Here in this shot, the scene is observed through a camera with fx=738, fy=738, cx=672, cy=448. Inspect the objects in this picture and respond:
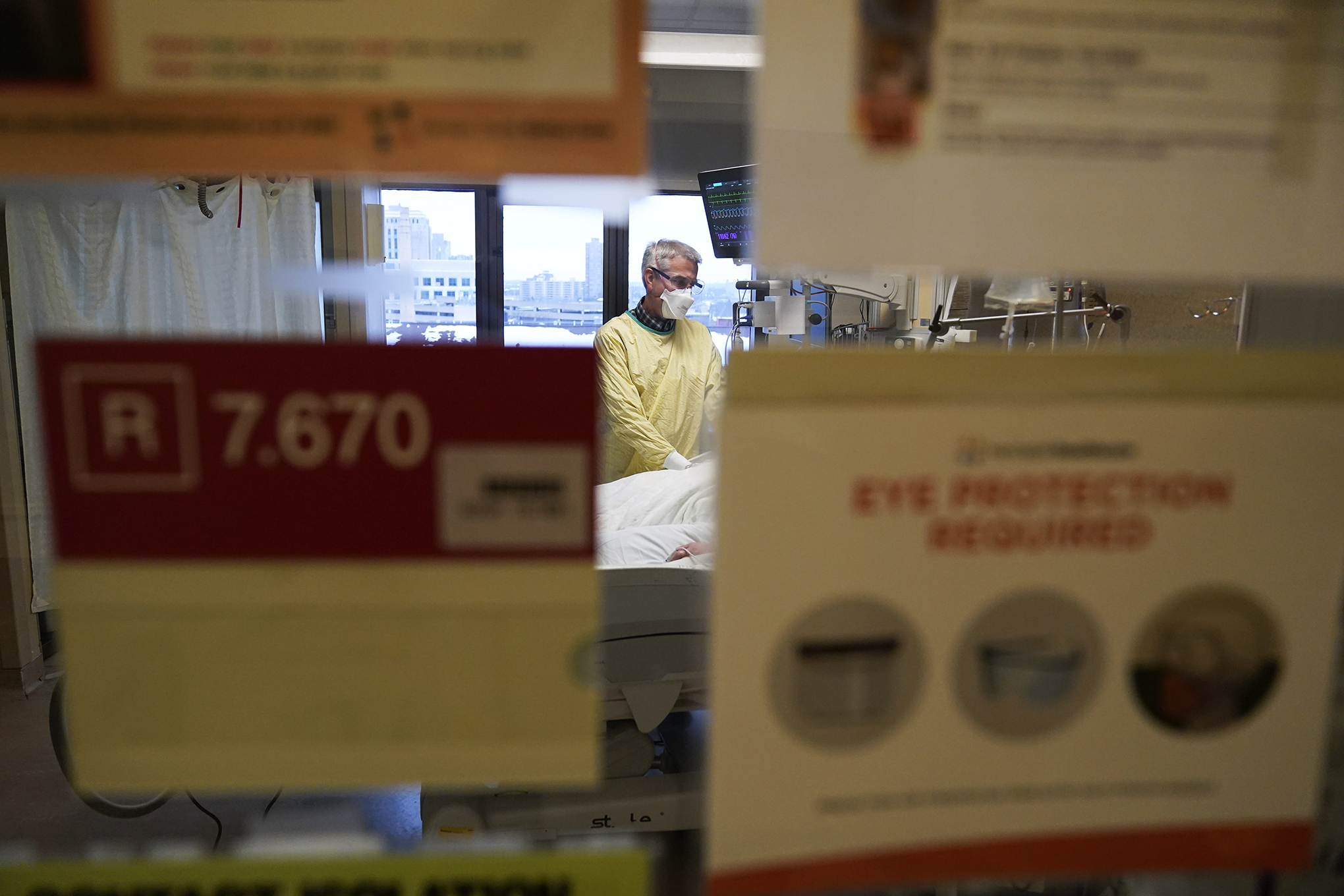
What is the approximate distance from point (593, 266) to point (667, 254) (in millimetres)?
1725

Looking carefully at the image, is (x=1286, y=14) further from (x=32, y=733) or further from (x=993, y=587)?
(x=32, y=733)

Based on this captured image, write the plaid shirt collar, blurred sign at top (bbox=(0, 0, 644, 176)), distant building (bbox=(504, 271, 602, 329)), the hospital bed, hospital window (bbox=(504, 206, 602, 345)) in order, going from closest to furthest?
blurred sign at top (bbox=(0, 0, 644, 176))
hospital window (bbox=(504, 206, 602, 345))
distant building (bbox=(504, 271, 602, 329))
the hospital bed
the plaid shirt collar

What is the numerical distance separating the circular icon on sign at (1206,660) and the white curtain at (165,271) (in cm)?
53

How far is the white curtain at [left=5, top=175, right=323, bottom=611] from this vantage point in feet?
1.37

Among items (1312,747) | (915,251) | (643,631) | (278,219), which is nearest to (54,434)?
(278,219)

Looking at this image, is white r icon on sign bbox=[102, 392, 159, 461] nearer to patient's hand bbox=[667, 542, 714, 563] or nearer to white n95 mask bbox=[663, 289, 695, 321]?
patient's hand bbox=[667, 542, 714, 563]

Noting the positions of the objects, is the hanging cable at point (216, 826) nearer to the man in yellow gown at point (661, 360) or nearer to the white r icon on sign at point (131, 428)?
the white r icon on sign at point (131, 428)

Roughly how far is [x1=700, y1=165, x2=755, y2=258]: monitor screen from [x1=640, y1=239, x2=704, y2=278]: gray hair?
0.85 feet

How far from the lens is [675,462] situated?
8.47 ft

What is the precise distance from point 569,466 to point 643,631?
4.41ft

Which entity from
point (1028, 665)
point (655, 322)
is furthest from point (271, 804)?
point (655, 322)

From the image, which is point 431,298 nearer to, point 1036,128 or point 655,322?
point 1036,128

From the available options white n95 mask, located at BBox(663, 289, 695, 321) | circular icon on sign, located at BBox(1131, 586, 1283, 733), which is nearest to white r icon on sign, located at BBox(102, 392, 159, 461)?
circular icon on sign, located at BBox(1131, 586, 1283, 733)

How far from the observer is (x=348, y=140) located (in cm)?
39
